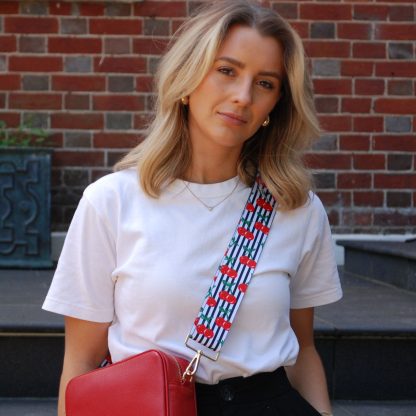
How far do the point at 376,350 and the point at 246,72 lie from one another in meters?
2.06

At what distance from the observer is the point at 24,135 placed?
621 cm

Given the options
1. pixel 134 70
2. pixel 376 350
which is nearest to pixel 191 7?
pixel 134 70

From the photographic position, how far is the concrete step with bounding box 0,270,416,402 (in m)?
3.92

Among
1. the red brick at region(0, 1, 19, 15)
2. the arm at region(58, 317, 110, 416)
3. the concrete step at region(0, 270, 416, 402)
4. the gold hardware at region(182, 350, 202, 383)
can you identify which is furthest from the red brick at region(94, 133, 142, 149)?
the gold hardware at region(182, 350, 202, 383)

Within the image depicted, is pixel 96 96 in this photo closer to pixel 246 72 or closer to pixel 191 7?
pixel 191 7

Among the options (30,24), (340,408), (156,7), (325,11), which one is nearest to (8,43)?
(30,24)

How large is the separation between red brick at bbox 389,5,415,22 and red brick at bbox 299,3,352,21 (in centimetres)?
27

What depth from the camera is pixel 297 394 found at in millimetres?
2301

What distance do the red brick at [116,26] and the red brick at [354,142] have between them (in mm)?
1472

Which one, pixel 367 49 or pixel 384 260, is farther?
pixel 367 49

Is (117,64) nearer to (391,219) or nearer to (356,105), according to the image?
(356,105)

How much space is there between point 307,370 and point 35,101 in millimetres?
4189

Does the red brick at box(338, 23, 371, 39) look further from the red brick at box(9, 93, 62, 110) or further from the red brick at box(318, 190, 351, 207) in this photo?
the red brick at box(9, 93, 62, 110)

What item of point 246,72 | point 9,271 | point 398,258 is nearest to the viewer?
point 246,72
